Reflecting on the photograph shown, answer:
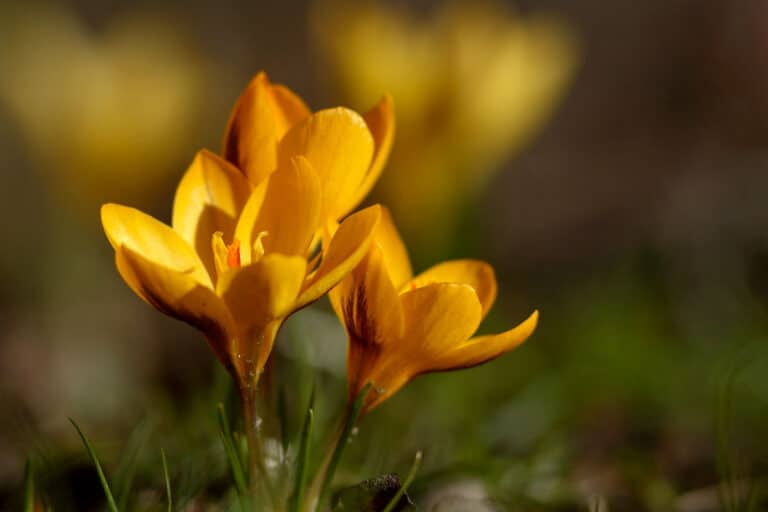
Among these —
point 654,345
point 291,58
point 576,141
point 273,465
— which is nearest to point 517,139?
point 654,345

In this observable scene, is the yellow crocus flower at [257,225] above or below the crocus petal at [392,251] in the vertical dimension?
above

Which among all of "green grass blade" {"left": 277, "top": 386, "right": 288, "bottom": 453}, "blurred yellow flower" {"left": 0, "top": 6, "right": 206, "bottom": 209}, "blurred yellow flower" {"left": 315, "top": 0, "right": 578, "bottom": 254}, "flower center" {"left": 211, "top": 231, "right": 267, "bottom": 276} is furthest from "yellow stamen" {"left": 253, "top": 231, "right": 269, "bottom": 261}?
"blurred yellow flower" {"left": 0, "top": 6, "right": 206, "bottom": 209}

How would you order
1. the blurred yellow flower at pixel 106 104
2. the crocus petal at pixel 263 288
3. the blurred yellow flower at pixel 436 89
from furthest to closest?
the blurred yellow flower at pixel 106 104 → the blurred yellow flower at pixel 436 89 → the crocus petal at pixel 263 288

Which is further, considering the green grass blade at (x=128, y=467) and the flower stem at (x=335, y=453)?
the green grass blade at (x=128, y=467)

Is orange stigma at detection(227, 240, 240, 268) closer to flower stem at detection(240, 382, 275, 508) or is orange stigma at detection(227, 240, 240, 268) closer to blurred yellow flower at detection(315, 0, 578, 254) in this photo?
flower stem at detection(240, 382, 275, 508)

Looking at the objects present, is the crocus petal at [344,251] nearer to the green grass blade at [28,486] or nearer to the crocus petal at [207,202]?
the crocus petal at [207,202]

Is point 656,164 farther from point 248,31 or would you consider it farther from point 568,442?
point 568,442

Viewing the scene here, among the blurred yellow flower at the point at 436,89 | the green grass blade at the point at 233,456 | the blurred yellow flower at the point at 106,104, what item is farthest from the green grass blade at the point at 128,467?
the blurred yellow flower at the point at 106,104

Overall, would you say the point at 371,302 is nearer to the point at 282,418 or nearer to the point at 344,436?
the point at 344,436
